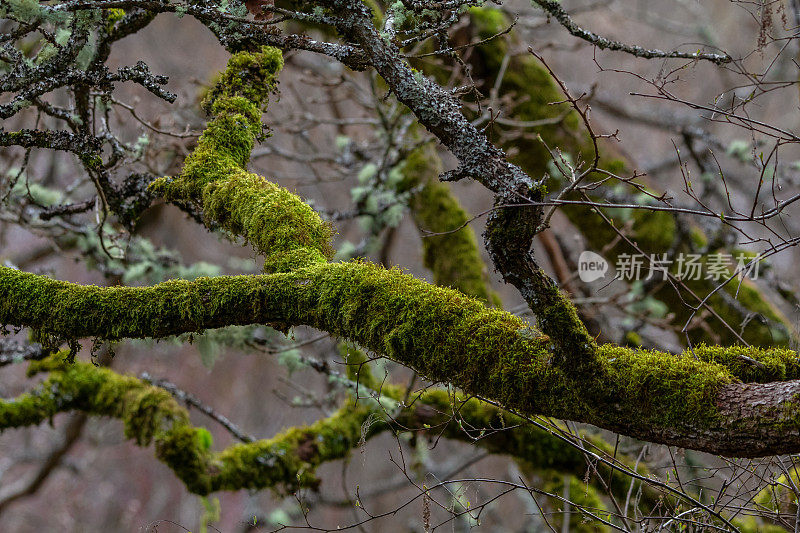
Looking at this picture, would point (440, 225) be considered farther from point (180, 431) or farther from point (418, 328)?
point (418, 328)

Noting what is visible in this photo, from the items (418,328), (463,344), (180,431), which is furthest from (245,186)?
(180,431)

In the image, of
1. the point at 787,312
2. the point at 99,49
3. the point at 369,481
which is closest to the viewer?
the point at 99,49

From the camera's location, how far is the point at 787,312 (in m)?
7.99

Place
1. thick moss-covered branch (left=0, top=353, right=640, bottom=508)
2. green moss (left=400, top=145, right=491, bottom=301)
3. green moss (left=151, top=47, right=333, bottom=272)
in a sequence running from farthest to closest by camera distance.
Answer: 1. green moss (left=400, top=145, right=491, bottom=301)
2. thick moss-covered branch (left=0, top=353, right=640, bottom=508)
3. green moss (left=151, top=47, right=333, bottom=272)

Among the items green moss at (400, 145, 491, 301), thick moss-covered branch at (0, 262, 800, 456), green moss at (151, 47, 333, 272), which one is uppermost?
green moss at (400, 145, 491, 301)

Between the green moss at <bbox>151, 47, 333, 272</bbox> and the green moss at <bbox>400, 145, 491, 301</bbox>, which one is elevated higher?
the green moss at <bbox>400, 145, 491, 301</bbox>

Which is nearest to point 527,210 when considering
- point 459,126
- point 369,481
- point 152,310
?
point 459,126

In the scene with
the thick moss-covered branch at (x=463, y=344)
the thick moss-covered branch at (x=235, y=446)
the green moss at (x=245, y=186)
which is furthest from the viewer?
the thick moss-covered branch at (x=235, y=446)

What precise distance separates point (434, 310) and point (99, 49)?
1840 millimetres

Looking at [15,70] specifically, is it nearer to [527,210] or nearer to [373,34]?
[373,34]

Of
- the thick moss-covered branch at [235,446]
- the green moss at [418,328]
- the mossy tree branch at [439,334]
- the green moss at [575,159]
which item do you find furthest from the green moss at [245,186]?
the green moss at [575,159]

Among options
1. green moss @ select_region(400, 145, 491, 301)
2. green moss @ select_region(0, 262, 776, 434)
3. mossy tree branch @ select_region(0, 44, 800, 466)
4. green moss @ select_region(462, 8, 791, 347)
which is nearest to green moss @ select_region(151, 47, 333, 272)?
mossy tree branch @ select_region(0, 44, 800, 466)

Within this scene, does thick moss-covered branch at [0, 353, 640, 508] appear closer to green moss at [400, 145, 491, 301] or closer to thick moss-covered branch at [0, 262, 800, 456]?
green moss at [400, 145, 491, 301]

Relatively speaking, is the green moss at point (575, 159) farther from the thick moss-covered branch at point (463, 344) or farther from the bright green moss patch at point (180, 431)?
the thick moss-covered branch at point (463, 344)
